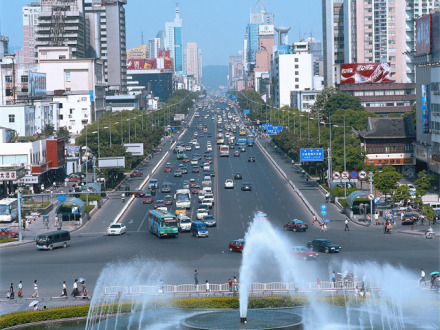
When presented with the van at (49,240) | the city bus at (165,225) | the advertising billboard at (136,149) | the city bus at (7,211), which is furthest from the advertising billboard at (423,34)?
the van at (49,240)

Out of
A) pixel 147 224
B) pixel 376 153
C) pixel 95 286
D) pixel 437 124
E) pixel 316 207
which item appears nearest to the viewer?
pixel 95 286

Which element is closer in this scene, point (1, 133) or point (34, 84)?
point (1, 133)

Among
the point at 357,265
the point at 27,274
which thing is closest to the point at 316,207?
the point at 357,265

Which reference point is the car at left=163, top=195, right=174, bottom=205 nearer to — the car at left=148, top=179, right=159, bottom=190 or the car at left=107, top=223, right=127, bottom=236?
the car at left=148, top=179, right=159, bottom=190

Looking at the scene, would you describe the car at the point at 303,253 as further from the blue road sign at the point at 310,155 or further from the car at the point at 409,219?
the blue road sign at the point at 310,155

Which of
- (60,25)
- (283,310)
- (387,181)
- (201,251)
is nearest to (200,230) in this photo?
(201,251)

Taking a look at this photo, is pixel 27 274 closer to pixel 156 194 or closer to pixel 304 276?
pixel 304 276

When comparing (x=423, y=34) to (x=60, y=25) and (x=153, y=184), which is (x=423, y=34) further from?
(x=60, y=25)

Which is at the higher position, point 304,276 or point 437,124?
point 437,124
